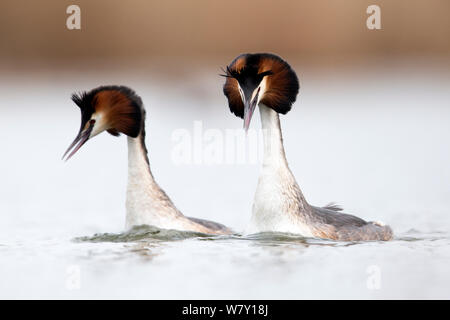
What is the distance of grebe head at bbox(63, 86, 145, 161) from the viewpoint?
9.56 m

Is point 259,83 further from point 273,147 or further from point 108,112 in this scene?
point 108,112

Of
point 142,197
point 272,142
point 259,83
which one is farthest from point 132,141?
point 259,83

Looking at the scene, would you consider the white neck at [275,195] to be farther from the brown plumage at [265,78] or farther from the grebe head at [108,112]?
the grebe head at [108,112]

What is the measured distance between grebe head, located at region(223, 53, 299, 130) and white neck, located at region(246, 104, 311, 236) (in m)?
0.18

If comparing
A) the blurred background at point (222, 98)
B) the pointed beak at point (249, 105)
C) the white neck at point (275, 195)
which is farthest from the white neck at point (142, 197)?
the blurred background at point (222, 98)

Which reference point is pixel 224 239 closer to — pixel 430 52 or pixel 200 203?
pixel 200 203

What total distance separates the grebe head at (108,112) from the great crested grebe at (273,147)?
3.47 ft

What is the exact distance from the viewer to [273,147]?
29.8ft

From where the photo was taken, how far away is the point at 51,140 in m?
17.1

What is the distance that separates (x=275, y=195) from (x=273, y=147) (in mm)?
449

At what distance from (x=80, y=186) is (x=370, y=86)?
970 centimetres

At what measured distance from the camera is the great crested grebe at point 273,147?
884 cm

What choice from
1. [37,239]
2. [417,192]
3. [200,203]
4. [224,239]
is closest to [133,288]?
[224,239]

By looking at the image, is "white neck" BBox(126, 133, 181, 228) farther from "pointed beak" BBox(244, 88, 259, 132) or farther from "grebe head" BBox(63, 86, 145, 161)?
"pointed beak" BBox(244, 88, 259, 132)
